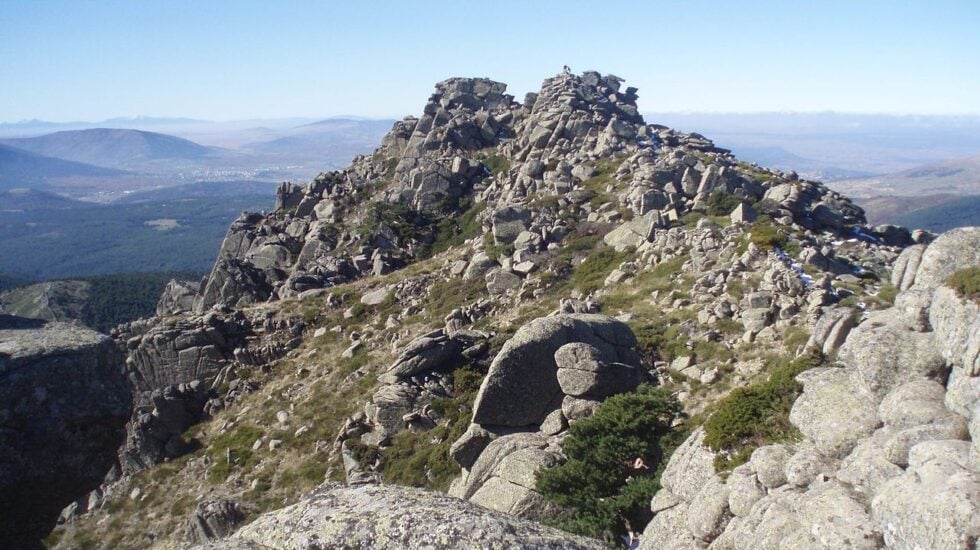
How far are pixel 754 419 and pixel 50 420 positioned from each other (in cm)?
1636

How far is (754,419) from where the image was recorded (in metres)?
15.7

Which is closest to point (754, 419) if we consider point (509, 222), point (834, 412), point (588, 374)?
point (834, 412)

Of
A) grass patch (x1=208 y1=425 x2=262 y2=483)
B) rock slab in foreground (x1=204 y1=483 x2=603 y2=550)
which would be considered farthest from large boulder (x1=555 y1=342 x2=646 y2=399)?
grass patch (x1=208 y1=425 x2=262 y2=483)

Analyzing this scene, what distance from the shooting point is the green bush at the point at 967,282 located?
41.6ft

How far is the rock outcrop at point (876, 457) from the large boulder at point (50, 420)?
13.0m

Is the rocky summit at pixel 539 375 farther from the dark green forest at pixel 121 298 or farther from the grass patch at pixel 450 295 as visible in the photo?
the dark green forest at pixel 121 298

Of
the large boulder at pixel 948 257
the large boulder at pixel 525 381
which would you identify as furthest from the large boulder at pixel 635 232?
the large boulder at pixel 948 257

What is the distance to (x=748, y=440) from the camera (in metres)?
15.3

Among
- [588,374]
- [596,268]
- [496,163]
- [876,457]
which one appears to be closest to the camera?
[876,457]

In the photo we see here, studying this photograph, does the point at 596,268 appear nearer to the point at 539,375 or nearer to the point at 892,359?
the point at 539,375

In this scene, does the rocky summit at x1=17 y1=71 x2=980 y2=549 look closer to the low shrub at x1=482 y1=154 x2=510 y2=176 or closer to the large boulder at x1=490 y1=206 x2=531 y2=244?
the large boulder at x1=490 y1=206 x2=531 y2=244

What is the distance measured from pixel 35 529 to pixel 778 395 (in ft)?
59.0

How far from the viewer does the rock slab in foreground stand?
7.88m

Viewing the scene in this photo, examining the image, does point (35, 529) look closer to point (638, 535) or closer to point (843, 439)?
point (638, 535)
